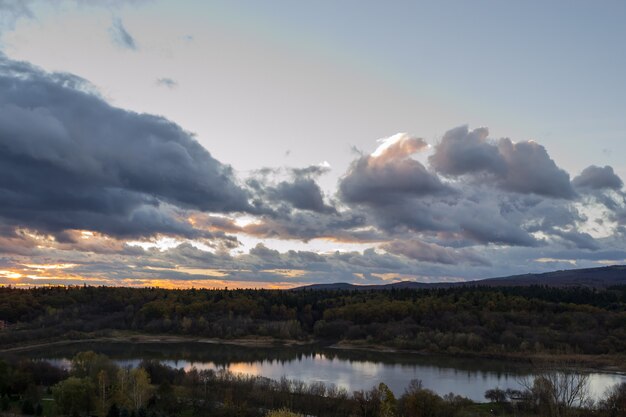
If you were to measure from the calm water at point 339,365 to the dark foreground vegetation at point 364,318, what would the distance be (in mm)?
13592

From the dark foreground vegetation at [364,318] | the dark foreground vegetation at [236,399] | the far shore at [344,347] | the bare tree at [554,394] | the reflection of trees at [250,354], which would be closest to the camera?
the bare tree at [554,394]

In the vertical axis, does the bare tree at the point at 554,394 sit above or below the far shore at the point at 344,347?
above

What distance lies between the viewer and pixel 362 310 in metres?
149

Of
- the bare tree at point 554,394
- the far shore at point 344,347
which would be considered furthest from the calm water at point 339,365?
the bare tree at point 554,394

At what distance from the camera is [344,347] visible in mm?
126250

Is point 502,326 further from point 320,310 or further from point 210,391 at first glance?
point 210,391

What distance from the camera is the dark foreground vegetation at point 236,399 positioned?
160 ft

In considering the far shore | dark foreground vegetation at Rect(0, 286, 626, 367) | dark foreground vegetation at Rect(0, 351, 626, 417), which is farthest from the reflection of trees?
dark foreground vegetation at Rect(0, 351, 626, 417)

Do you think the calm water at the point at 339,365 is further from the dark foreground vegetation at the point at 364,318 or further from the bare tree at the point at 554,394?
the dark foreground vegetation at the point at 364,318

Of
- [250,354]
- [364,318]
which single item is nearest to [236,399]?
[250,354]

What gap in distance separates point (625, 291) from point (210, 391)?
14556 centimetres

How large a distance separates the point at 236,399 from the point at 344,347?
72677mm

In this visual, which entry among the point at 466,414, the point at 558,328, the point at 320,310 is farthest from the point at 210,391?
the point at 320,310

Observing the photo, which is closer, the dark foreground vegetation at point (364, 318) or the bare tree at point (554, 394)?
the bare tree at point (554, 394)
